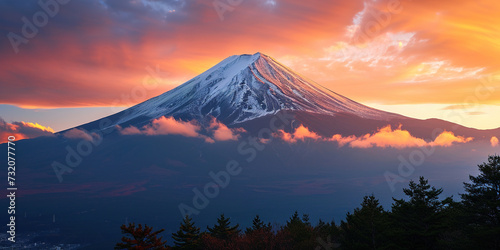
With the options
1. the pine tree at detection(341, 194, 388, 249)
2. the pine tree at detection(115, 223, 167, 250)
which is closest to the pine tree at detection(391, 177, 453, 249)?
the pine tree at detection(341, 194, 388, 249)

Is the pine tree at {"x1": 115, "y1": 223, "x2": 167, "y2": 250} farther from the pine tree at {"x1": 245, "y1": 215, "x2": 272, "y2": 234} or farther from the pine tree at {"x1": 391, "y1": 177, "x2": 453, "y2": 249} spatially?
the pine tree at {"x1": 245, "y1": 215, "x2": 272, "y2": 234}

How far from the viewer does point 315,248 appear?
3841 centimetres

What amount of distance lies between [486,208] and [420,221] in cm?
519

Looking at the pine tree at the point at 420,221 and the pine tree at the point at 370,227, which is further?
the pine tree at the point at 370,227

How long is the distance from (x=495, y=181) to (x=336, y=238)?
2039 centimetres

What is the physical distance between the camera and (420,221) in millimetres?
29938

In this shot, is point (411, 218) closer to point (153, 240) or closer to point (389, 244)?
point (389, 244)

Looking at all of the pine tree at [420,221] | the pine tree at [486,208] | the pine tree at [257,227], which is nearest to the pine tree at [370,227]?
the pine tree at [420,221]

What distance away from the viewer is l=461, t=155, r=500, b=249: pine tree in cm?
2472

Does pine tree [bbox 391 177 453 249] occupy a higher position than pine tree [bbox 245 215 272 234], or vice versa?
pine tree [bbox 391 177 453 249]

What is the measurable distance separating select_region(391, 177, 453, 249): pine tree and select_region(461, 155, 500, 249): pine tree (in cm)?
246

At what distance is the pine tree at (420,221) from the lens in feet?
95.8

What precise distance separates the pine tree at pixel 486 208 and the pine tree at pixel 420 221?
246 centimetres

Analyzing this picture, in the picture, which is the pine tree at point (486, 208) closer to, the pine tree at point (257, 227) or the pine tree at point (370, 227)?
the pine tree at point (370, 227)
